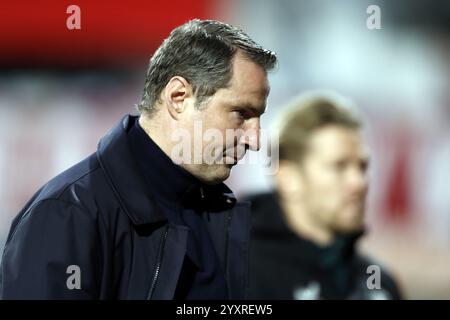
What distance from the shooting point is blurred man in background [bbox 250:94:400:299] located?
3.11m

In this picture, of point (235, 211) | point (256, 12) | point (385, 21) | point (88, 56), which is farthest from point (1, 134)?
point (235, 211)

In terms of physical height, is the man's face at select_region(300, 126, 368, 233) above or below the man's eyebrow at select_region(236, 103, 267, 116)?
below

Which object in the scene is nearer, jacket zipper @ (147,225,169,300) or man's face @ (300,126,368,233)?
jacket zipper @ (147,225,169,300)

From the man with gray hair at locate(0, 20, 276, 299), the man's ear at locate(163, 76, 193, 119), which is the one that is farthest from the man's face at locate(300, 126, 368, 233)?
the man's ear at locate(163, 76, 193, 119)

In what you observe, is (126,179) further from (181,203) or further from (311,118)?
(311,118)

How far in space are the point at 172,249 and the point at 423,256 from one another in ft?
13.7

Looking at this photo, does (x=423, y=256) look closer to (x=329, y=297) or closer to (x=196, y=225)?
(x=329, y=297)

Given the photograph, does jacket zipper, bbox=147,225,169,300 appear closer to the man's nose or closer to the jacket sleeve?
the jacket sleeve

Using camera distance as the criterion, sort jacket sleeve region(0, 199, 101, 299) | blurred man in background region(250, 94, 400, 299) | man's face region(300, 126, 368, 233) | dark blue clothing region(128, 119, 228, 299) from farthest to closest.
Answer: man's face region(300, 126, 368, 233) < blurred man in background region(250, 94, 400, 299) < dark blue clothing region(128, 119, 228, 299) < jacket sleeve region(0, 199, 101, 299)

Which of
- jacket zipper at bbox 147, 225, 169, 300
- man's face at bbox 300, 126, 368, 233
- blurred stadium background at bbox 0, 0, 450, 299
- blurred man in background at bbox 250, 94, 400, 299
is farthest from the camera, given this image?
blurred stadium background at bbox 0, 0, 450, 299

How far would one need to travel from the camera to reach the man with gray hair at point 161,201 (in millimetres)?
1616

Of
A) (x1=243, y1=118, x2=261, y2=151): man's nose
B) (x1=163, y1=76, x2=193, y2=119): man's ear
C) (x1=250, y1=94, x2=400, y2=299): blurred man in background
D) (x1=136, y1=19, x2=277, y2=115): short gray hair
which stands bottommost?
(x1=250, y1=94, x2=400, y2=299): blurred man in background

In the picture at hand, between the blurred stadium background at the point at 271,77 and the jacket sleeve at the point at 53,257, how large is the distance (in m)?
4.04

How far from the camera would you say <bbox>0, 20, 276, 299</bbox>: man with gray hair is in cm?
162
